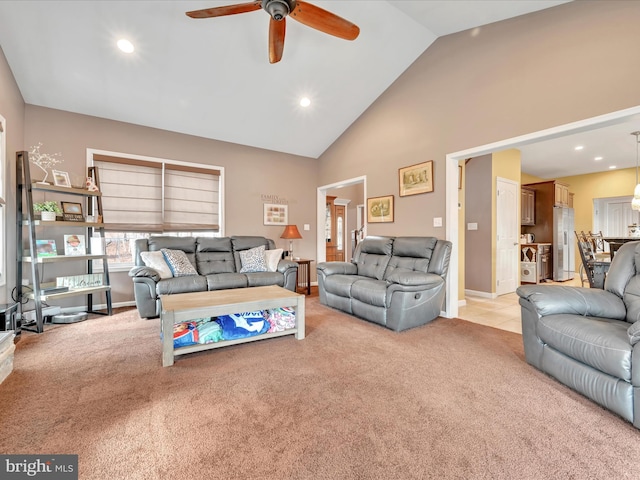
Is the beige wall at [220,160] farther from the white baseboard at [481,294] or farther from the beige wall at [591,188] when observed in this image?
the beige wall at [591,188]

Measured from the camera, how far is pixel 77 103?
3.82 metres

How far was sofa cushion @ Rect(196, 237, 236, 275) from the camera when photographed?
4328 mm

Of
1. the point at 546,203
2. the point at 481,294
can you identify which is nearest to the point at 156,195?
the point at 481,294

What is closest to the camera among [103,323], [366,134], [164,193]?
[103,323]

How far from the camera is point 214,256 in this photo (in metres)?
4.49

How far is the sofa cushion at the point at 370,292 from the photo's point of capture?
3.20 m

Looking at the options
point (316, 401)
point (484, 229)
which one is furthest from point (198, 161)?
point (484, 229)

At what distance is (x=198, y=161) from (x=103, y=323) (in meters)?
2.77

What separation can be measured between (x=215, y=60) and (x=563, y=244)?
792 centimetres

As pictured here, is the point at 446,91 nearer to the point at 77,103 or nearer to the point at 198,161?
the point at 198,161

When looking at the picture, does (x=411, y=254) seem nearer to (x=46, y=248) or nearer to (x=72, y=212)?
(x=72, y=212)

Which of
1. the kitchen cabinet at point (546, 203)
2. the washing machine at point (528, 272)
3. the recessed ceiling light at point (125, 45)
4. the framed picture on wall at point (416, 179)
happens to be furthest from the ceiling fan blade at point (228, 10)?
the kitchen cabinet at point (546, 203)

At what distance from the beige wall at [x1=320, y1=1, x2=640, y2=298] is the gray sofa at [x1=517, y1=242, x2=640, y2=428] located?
1.45 m

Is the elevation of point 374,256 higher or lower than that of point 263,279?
higher
